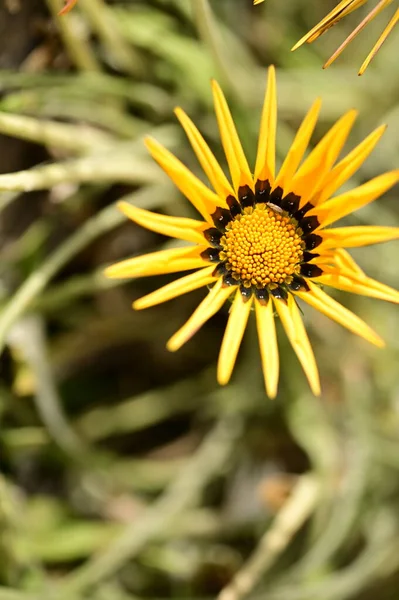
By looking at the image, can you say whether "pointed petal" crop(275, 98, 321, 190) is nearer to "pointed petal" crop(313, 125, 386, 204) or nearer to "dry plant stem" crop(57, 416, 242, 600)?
"pointed petal" crop(313, 125, 386, 204)

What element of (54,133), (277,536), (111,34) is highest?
(111,34)

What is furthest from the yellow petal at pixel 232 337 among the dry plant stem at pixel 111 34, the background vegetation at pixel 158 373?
the dry plant stem at pixel 111 34

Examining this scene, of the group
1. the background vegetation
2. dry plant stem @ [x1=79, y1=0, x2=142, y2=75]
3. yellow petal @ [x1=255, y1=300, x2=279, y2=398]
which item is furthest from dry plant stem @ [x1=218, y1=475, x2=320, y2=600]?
dry plant stem @ [x1=79, y1=0, x2=142, y2=75]

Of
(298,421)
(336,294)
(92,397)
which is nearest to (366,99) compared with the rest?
(336,294)

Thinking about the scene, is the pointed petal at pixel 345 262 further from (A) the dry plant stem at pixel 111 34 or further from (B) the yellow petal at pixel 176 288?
(A) the dry plant stem at pixel 111 34

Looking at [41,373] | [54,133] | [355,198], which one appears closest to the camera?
[355,198]

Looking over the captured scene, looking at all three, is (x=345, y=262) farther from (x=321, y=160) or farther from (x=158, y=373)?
(x=158, y=373)

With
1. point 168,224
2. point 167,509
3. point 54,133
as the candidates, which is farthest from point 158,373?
point 168,224
